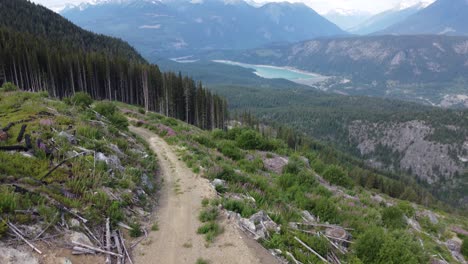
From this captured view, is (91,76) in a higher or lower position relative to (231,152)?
higher

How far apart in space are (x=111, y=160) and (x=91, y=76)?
6828 cm

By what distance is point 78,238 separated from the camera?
350 inches

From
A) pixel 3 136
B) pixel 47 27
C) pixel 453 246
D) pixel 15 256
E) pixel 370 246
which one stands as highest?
pixel 47 27

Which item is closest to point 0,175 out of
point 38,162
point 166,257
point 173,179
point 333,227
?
point 38,162

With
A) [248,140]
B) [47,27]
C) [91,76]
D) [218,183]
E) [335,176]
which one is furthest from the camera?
[47,27]

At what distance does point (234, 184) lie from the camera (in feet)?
53.4

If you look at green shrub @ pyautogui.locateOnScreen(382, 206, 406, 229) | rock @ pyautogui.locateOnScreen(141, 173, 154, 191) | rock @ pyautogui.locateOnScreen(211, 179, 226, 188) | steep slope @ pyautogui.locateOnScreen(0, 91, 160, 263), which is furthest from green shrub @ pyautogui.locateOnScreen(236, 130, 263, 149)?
rock @ pyautogui.locateOnScreen(141, 173, 154, 191)

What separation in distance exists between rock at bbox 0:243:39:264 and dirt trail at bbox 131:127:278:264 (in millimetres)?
3000

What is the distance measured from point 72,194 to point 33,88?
6819 centimetres

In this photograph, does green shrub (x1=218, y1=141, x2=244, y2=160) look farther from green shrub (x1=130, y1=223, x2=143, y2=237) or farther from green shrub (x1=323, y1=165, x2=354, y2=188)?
green shrub (x1=130, y1=223, x2=143, y2=237)

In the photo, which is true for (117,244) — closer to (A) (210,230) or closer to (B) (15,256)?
(B) (15,256)

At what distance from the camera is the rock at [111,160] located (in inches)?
547

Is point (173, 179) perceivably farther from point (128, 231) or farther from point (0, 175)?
point (0, 175)

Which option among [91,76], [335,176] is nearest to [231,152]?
[335,176]
